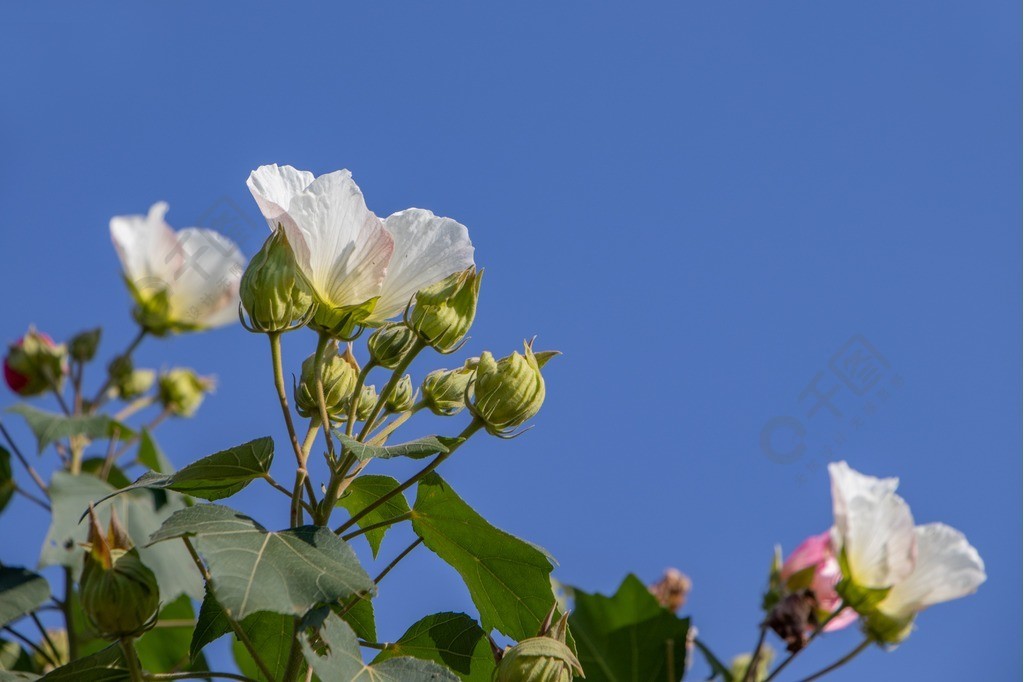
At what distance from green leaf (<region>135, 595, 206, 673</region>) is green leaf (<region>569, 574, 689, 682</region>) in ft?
2.86

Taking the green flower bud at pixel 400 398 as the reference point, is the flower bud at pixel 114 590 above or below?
below

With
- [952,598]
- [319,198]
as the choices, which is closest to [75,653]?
[319,198]

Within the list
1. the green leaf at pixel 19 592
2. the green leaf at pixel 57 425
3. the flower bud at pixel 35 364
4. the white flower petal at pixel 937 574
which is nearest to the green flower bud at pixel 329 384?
the green leaf at pixel 19 592

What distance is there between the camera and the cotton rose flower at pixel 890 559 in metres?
1.77

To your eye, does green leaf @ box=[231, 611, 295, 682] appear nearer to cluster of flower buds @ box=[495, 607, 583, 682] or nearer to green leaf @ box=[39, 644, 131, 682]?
green leaf @ box=[39, 644, 131, 682]

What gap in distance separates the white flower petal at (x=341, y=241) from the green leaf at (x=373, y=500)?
8.2 inches

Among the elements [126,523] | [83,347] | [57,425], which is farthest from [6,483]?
[83,347]

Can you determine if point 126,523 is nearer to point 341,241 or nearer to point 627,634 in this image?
point 627,634

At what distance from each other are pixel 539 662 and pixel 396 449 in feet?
0.84

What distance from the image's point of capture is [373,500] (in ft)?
4.14

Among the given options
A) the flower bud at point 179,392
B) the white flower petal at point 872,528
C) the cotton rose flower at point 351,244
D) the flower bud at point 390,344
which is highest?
the flower bud at point 179,392

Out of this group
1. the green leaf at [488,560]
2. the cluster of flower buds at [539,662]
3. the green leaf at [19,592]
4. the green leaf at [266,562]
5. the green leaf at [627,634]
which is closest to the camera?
the green leaf at [266,562]

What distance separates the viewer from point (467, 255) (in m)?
1.19

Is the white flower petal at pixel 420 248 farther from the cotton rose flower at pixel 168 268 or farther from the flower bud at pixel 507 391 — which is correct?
the cotton rose flower at pixel 168 268
